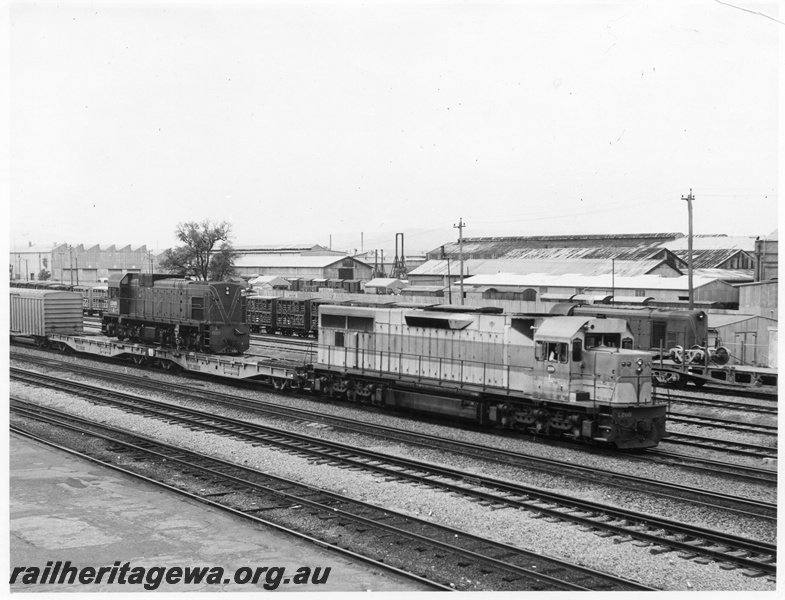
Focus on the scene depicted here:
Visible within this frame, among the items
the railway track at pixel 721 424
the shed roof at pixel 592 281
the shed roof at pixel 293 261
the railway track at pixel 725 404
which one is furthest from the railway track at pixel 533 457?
the shed roof at pixel 293 261

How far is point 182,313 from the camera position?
1037 inches

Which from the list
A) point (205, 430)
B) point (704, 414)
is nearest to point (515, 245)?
point (704, 414)

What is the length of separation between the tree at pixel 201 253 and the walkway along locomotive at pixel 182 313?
118ft

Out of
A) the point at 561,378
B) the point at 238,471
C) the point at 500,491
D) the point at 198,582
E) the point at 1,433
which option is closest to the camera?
the point at 198,582

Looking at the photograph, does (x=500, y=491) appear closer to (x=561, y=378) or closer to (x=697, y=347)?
(x=561, y=378)

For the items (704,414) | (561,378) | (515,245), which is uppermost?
(515,245)

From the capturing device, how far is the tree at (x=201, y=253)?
65500mm

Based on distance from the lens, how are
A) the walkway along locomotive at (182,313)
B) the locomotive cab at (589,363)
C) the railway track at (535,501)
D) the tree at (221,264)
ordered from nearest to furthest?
the railway track at (535,501)
the locomotive cab at (589,363)
the walkway along locomotive at (182,313)
the tree at (221,264)

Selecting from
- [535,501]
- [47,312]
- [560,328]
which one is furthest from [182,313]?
[535,501]

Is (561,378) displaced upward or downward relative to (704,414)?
upward

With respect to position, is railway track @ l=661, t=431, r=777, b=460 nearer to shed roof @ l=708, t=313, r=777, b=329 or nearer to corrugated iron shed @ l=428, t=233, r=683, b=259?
shed roof @ l=708, t=313, r=777, b=329

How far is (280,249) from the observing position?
96.6 metres

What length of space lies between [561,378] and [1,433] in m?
9.25

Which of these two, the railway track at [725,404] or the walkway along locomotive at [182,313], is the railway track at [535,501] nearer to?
the railway track at [725,404]
